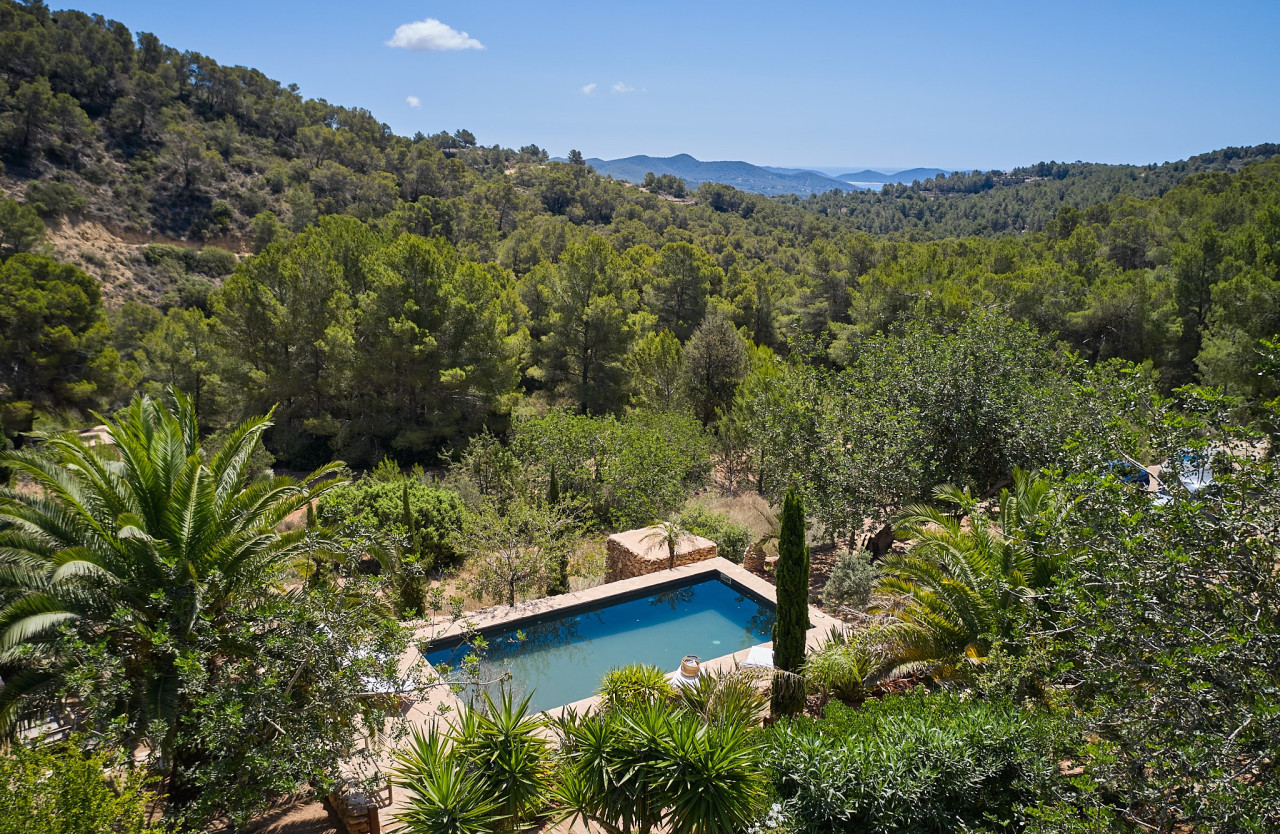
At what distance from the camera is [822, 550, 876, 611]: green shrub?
1103cm

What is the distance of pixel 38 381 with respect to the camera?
912 inches

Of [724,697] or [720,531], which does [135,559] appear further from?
[720,531]

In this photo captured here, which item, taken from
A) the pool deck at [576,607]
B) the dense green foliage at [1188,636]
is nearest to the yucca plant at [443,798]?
the pool deck at [576,607]

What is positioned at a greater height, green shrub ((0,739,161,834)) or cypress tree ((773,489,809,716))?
green shrub ((0,739,161,834))

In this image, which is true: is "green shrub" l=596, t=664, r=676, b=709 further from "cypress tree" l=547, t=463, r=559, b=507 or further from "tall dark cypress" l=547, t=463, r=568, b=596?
"cypress tree" l=547, t=463, r=559, b=507

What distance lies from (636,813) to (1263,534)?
4946 millimetres

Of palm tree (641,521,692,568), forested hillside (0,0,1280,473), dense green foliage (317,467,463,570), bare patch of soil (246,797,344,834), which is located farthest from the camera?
forested hillside (0,0,1280,473)

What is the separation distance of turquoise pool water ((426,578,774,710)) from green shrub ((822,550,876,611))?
102 centimetres

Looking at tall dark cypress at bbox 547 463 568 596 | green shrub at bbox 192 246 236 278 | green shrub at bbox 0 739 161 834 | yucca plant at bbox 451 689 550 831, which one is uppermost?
green shrub at bbox 192 246 236 278

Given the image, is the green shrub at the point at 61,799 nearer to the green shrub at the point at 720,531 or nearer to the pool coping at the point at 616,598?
the pool coping at the point at 616,598

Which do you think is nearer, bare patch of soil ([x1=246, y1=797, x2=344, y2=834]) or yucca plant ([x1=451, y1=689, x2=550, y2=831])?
yucca plant ([x1=451, y1=689, x2=550, y2=831])

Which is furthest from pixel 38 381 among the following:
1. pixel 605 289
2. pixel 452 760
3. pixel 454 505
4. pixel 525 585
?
pixel 452 760

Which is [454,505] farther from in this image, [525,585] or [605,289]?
[605,289]

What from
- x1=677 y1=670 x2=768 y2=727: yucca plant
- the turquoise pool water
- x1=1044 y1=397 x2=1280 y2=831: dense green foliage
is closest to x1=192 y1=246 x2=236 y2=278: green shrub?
the turquoise pool water
